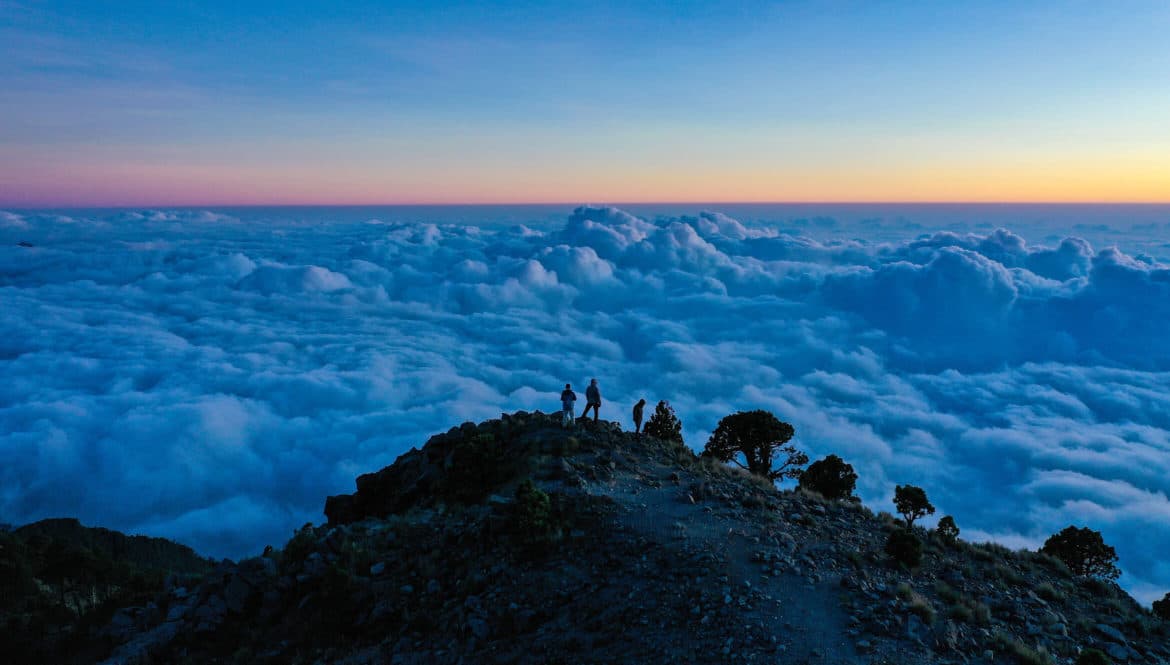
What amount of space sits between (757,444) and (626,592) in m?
19.6

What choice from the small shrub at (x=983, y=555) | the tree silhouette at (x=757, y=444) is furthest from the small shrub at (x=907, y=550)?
the tree silhouette at (x=757, y=444)

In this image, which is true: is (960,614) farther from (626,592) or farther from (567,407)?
(567,407)

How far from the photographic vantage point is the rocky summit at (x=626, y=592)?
1180cm

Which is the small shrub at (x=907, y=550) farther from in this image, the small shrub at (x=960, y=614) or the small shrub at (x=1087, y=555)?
the small shrub at (x=1087, y=555)

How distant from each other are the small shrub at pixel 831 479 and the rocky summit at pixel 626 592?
25.1 feet

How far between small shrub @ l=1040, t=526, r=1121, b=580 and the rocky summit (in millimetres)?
4469

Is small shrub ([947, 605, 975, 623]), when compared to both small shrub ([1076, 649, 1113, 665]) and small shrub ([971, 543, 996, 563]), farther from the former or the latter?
small shrub ([971, 543, 996, 563])

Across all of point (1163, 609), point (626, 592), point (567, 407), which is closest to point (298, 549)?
point (626, 592)

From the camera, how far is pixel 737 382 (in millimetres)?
157125

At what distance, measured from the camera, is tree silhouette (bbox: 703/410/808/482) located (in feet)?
101

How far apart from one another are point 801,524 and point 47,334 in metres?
235

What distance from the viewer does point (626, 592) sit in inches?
516

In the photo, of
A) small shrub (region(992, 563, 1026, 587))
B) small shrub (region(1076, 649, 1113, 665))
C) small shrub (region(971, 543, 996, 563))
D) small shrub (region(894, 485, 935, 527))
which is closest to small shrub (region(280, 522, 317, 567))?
small shrub (region(1076, 649, 1113, 665))

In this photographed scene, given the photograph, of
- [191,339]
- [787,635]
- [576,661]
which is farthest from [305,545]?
[191,339]
